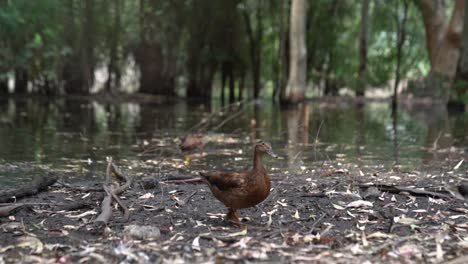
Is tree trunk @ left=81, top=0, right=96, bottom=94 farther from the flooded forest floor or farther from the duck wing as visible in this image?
the duck wing

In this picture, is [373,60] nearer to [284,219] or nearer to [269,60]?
[269,60]

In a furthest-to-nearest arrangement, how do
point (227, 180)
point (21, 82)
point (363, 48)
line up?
point (21, 82)
point (363, 48)
point (227, 180)

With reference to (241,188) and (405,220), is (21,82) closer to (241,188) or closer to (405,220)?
(241,188)

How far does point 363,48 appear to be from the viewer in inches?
1228

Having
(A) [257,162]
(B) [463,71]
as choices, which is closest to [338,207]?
(A) [257,162]

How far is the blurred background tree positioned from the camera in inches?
1109

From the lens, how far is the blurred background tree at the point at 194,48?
2816 cm

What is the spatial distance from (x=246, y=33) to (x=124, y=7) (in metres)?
6.75

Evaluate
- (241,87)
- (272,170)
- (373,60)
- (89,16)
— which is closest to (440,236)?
(272,170)

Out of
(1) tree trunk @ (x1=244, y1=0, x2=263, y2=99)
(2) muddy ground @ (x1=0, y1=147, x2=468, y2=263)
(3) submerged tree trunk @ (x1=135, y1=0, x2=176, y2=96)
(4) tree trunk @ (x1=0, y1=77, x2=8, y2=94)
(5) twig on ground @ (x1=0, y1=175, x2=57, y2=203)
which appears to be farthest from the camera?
(1) tree trunk @ (x1=244, y1=0, x2=263, y2=99)

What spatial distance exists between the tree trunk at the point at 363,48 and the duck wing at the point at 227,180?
83.9 ft

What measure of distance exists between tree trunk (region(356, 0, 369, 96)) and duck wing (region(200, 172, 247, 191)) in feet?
83.9

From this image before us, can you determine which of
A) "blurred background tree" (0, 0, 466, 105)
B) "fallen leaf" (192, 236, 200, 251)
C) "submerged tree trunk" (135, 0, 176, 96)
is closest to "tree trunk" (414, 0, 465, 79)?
"blurred background tree" (0, 0, 466, 105)

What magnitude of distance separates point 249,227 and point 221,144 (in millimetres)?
6759
